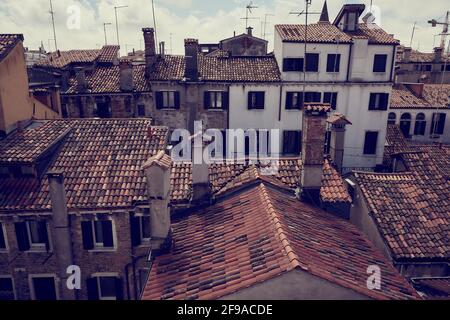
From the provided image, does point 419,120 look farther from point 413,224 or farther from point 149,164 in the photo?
point 149,164

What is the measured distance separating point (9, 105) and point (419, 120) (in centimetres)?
3765

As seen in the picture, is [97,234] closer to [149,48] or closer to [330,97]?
[149,48]

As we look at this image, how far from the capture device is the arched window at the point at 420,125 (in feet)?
125

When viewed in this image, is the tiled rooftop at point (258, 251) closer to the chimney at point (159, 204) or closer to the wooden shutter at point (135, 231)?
the chimney at point (159, 204)

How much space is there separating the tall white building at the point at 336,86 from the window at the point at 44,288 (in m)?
18.7

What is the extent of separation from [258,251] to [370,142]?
2307cm

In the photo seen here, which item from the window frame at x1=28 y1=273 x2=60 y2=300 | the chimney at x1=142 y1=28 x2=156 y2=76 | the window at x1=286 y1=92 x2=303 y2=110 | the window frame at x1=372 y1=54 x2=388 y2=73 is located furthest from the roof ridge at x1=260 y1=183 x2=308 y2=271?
the chimney at x1=142 y1=28 x2=156 y2=76

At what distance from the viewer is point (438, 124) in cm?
3831

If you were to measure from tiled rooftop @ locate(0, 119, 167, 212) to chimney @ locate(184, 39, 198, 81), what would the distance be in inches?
484

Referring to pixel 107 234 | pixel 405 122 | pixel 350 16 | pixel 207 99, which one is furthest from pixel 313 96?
pixel 107 234

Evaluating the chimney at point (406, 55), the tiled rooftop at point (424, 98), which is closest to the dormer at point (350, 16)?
the tiled rooftop at point (424, 98)

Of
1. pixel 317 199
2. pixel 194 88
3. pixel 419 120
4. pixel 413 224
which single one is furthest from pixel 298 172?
pixel 419 120

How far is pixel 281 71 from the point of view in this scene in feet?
93.7

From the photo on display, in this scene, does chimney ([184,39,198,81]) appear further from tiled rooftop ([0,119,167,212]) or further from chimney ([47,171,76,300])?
chimney ([47,171,76,300])
